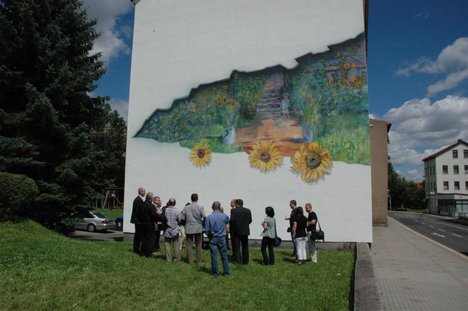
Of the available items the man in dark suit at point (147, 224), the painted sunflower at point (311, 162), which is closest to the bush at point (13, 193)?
the man in dark suit at point (147, 224)

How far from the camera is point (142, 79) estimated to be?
17.7 meters

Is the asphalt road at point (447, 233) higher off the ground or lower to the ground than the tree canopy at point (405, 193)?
lower

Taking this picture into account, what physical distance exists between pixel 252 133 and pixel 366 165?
435 centimetres

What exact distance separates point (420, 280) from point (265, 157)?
7.05 m

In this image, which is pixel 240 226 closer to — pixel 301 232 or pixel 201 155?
pixel 301 232

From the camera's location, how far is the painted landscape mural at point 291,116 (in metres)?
14.7

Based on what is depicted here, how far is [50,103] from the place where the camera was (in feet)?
47.9

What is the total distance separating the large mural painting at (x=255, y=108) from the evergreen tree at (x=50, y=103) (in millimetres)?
2109

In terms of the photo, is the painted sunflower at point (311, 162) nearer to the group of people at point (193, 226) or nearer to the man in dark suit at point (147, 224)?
the group of people at point (193, 226)

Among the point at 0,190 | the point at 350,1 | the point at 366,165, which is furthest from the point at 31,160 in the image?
the point at 350,1

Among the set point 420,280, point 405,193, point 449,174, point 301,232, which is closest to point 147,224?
point 301,232

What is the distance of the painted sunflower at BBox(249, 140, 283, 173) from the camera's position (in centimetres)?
1527

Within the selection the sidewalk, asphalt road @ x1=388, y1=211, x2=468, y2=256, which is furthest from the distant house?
the sidewalk

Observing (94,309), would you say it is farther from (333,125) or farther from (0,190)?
(333,125)
